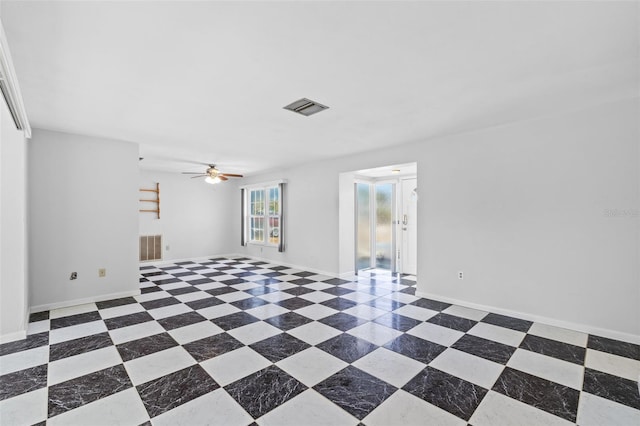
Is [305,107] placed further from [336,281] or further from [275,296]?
[336,281]

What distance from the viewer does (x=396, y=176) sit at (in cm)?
625

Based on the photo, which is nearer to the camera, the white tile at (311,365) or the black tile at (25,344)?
the white tile at (311,365)

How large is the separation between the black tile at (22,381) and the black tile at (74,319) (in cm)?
104

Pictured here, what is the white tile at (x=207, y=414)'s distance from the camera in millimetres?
1753

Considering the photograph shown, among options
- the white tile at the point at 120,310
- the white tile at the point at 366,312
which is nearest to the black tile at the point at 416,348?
the white tile at the point at 366,312

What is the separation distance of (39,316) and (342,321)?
3.61 metres

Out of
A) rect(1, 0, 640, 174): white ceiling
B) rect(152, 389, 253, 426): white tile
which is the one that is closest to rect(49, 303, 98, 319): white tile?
rect(1, 0, 640, 174): white ceiling

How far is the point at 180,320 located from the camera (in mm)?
3414

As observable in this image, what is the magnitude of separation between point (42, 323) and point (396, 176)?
231 inches

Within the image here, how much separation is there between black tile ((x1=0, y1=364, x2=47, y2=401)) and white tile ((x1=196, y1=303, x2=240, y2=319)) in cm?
148

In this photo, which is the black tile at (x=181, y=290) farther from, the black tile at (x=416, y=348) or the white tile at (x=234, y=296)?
the black tile at (x=416, y=348)

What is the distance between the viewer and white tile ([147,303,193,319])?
358 centimetres

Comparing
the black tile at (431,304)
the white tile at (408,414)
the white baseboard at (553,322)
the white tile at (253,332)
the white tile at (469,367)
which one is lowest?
the white tile at (408,414)

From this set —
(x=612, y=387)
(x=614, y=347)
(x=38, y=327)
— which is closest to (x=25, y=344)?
(x=38, y=327)
